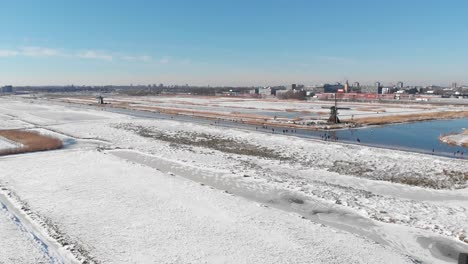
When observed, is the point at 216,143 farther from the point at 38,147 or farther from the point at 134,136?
the point at 38,147

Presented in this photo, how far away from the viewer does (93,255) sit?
31.9 ft

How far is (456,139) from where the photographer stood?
3050cm

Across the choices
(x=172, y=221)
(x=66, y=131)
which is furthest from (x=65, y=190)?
(x=66, y=131)

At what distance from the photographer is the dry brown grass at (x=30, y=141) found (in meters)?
25.4

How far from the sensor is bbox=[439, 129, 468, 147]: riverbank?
28.6 meters

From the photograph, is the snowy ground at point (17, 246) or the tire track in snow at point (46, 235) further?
the tire track in snow at point (46, 235)

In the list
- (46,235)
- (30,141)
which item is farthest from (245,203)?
(30,141)

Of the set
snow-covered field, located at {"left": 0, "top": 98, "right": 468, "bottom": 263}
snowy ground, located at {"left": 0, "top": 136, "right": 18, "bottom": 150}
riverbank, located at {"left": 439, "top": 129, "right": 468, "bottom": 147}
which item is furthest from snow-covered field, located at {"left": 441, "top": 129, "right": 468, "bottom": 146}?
snowy ground, located at {"left": 0, "top": 136, "right": 18, "bottom": 150}

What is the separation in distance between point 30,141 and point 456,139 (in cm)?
3373

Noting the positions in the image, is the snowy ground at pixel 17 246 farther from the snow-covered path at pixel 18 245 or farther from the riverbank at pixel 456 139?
the riverbank at pixel 456 139

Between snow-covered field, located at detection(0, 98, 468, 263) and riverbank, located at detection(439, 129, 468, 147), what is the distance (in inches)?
316

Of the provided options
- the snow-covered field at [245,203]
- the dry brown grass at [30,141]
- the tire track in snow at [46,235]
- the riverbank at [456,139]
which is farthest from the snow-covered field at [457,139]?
the dry brown grass at [30,141]

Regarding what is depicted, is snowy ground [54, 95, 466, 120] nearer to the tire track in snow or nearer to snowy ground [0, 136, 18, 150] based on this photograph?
snowy ground [0, 136, 18, 150]

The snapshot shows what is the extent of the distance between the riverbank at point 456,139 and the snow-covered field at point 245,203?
801 centimetres
